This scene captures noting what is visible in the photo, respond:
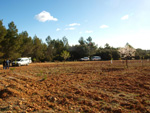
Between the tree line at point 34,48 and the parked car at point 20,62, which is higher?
the tree line at point 34,48

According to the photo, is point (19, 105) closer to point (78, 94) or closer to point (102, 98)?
point (78, 94)

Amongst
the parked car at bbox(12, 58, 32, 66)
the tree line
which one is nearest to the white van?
the parked car at bbox(12, 58, 32, 66)

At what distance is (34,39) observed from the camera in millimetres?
44594

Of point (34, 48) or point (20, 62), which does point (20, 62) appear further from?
point (34, 48)

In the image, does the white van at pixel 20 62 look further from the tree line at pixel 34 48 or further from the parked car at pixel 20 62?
the tree line at pixel 34 48

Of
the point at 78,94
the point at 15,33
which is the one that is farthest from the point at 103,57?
the point at 78,94

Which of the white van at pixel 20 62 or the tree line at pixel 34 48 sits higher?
the tree line at pixel 34 48

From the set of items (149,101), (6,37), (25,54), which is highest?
(6,37)

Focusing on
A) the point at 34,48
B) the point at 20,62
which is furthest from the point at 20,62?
the point at 34,48

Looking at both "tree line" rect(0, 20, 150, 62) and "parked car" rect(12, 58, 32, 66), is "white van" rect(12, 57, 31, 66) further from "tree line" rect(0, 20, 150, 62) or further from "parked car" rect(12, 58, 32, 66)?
"tree line" rect(0, 20, 150, 62)

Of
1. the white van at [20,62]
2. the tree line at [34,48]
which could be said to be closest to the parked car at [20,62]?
the white van at [20,62]

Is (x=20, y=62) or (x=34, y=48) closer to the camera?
(x=20, y=62)

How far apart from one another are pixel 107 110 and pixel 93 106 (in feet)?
1.86

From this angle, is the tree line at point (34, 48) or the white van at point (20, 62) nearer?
the white van at point (20, 62)
